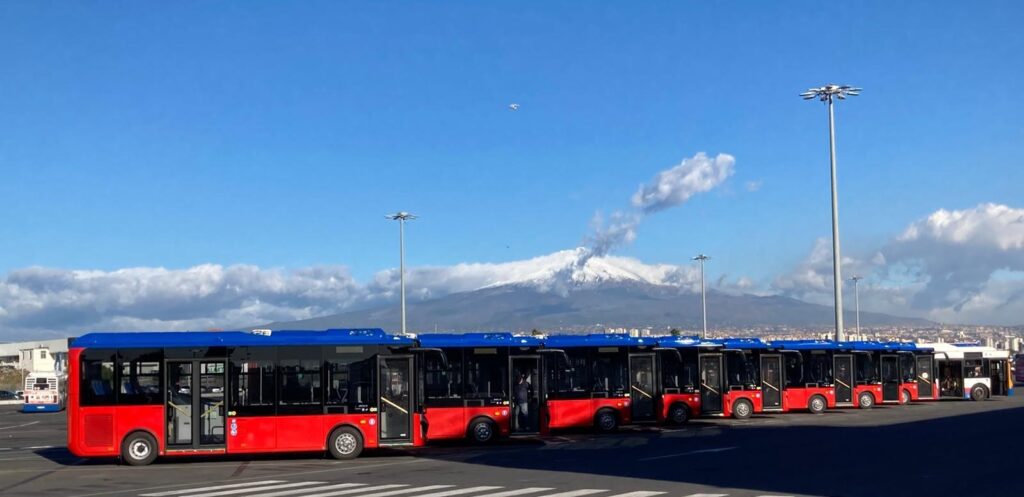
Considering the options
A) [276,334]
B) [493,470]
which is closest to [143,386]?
[276,334]

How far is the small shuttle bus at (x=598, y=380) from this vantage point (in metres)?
29.5

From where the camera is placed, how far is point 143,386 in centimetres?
2283

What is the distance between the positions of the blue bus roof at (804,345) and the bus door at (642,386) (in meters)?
7.05

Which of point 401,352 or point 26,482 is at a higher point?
point 401,352

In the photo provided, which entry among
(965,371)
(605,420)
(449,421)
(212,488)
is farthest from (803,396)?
(212,488)

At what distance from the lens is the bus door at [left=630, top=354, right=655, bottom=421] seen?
30906mm

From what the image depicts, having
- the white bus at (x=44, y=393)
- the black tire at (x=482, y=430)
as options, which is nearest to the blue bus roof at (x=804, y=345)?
the black tire at (x=482, y=430)

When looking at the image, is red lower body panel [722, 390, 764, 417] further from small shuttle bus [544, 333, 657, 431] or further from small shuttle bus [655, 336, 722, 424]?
small shuttle bus [544, 333, 657, 431]

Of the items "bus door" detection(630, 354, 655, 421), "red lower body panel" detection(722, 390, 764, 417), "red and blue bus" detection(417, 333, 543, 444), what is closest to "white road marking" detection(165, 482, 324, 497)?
"red and blue bus" detection(417, 333, 543, 444)

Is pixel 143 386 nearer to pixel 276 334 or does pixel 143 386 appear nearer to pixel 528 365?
pixel 276 334

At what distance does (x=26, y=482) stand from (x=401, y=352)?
322 inches

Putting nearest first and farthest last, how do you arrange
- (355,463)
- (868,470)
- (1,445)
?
(868,470) < (355,463) < (1,445)

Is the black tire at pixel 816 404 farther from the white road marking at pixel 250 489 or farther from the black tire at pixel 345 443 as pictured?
the white road marking at pixel 250 489

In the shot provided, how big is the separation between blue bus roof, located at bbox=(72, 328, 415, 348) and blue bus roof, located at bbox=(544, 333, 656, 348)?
638 centimetres
